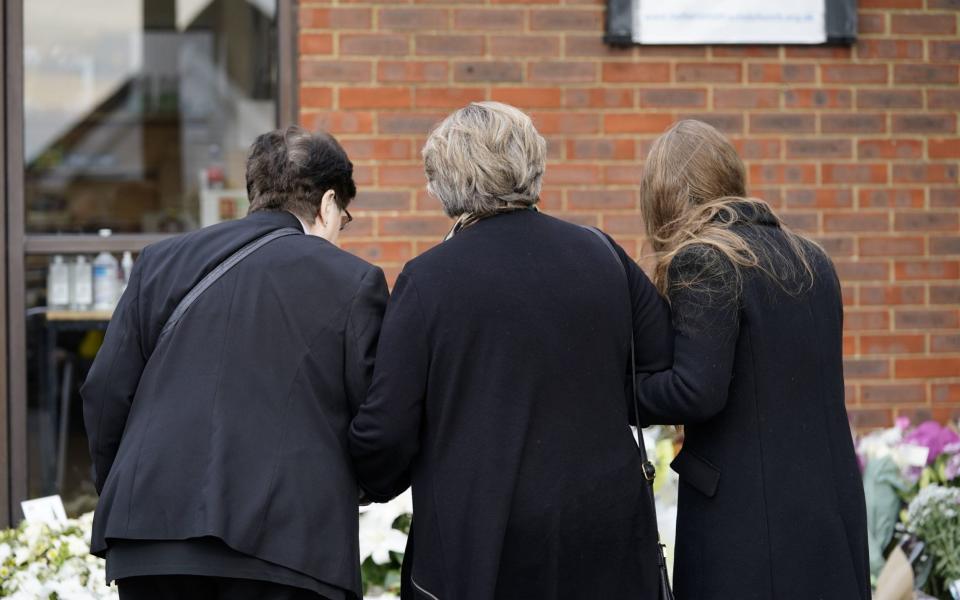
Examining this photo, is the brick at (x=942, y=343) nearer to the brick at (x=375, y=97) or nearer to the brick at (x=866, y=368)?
the brick at (x=866, y=368)

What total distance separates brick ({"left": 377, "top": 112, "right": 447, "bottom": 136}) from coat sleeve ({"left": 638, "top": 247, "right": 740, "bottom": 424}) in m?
1.90

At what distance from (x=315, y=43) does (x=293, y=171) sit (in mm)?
1701

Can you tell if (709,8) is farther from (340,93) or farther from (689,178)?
(689,178)

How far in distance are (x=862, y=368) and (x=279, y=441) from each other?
277 cm

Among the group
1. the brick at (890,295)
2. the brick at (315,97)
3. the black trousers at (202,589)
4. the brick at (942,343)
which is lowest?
the black trousers at (202,589)

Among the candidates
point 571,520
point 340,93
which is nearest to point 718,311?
point 571,520

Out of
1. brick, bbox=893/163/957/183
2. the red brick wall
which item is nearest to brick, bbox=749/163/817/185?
the red brick wall

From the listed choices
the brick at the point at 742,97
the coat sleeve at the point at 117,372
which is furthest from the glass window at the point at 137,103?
the coat sleeve at the point at 117,372

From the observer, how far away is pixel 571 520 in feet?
8.02

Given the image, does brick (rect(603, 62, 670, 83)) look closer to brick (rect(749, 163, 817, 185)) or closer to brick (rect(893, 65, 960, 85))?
brick (rect(749, 163, 817, 185))

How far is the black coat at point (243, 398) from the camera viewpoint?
246cm

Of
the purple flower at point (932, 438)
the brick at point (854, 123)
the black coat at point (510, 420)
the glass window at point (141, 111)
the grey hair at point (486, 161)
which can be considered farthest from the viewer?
the glass window at point (141, 111)

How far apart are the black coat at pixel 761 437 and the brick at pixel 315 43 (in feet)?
6.85

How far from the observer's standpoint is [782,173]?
4.52m
